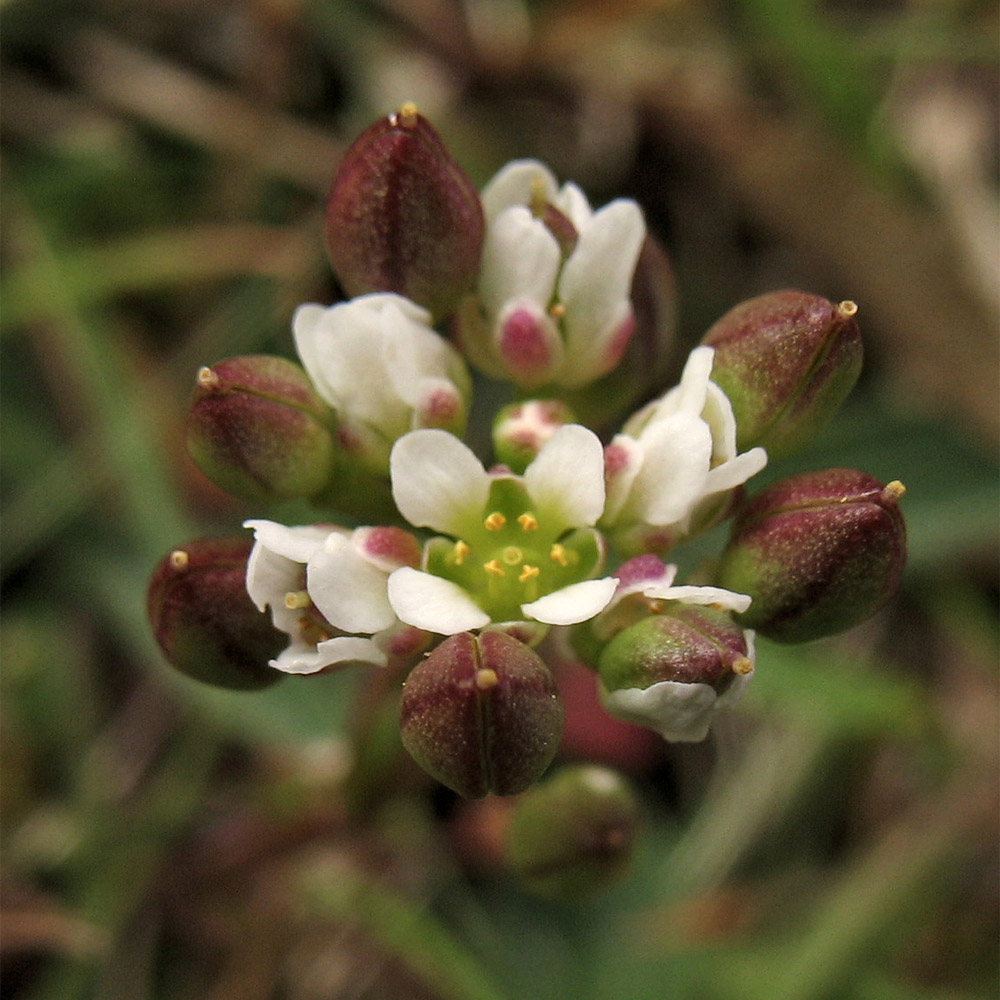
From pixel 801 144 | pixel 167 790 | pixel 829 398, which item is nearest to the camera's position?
pixel 829 398

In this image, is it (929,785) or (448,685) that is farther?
(929,785)

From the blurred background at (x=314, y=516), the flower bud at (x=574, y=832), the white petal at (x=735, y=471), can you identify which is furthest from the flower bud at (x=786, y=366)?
the blurred background at (x=314, y=516)

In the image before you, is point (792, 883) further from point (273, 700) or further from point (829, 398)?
point (829, 398)

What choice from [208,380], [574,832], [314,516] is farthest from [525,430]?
[314,516]

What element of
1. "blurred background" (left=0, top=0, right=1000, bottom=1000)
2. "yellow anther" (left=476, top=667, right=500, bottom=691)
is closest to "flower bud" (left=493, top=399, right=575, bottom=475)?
"yellow anther" (left=476, top=667, right=500, bottom=691)

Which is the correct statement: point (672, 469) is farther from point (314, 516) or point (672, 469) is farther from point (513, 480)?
point (314, 516)

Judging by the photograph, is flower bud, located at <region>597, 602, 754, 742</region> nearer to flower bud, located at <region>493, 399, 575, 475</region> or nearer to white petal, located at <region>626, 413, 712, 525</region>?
white petal, located at <region>626, 413, 712, 525</region>

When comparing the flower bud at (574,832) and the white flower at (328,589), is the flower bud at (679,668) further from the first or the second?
the flower bud at (574,832)

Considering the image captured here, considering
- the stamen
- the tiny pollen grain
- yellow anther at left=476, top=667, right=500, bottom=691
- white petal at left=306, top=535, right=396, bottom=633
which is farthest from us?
the stamen

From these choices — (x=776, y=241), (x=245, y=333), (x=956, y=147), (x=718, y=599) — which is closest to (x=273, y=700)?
(x=245, y=333)
